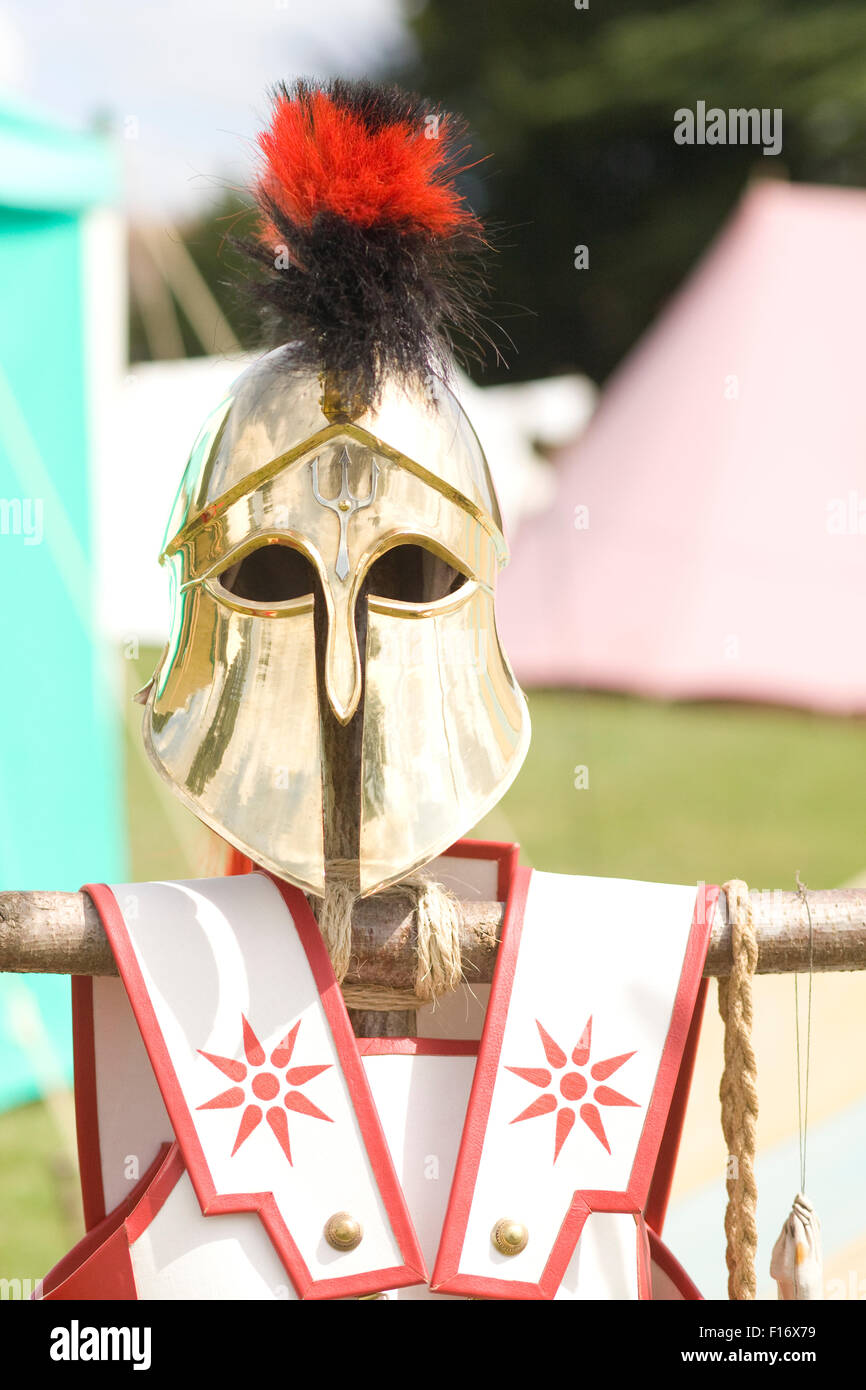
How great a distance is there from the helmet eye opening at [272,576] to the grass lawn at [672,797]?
9.50 feet

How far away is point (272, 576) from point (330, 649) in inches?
8.5

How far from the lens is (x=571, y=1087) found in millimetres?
1231

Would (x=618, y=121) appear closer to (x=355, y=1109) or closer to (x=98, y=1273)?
(x=355, y=1109)

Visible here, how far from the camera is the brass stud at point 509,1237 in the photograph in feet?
3.86

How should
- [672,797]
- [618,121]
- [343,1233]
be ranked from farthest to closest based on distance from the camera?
[618,121], [672,797], [343,1233]

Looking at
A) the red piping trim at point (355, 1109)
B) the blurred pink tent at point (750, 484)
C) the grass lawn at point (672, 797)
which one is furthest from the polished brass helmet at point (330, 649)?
the blurred pink tent at point (750, 484)

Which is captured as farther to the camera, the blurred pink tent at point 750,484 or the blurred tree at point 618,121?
the blurred tree at point 618,121

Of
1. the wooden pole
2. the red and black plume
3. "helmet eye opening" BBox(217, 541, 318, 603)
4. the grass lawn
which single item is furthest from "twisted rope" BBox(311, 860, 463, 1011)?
the grass lawn

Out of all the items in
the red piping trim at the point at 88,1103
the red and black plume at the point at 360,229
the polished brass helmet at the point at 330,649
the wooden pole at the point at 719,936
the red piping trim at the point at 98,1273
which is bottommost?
the red piping trim at the point at 98,1273

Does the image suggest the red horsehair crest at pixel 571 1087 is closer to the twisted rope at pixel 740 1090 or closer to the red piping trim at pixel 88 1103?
the twisted rope at pixel 740 1090

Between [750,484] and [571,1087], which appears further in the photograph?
[750,484]

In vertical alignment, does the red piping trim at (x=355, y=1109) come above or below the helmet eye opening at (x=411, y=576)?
below

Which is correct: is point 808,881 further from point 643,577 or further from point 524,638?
point 524,638

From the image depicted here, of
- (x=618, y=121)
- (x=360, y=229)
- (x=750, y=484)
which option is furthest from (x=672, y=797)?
(x=618, y=121)
